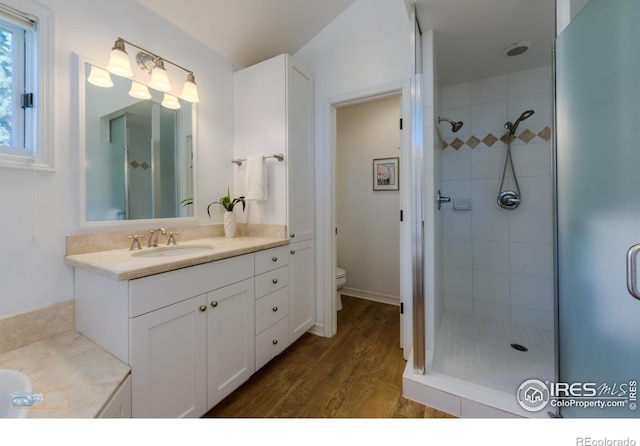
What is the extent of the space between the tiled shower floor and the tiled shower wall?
20 cm

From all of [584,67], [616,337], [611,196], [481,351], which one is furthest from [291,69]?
[481,351]

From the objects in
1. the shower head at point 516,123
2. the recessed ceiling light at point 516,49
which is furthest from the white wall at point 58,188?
the shower head at point 516,123

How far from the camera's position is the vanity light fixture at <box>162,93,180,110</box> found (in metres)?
1.62

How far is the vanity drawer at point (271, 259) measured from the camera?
1.54 metres

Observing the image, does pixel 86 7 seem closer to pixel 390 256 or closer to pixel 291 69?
pixel 291 69

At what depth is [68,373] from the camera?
861 millimetres

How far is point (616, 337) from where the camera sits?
834mm

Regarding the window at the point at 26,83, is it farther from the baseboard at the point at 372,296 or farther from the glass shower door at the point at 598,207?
the baseboard at the point at 372,296

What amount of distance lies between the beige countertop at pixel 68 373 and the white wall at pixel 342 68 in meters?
1.46

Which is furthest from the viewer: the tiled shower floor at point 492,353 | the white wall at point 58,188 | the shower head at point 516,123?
the shower head at point 516,123

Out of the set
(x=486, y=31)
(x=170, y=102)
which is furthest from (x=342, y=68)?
Answer: (x=170, y=102)

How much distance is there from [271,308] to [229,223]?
2.34 ft
